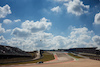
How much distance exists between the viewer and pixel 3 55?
42656 mm

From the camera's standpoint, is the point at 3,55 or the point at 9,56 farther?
the point at 9,56

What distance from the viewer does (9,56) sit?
151ft

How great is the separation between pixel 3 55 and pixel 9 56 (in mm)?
3880
